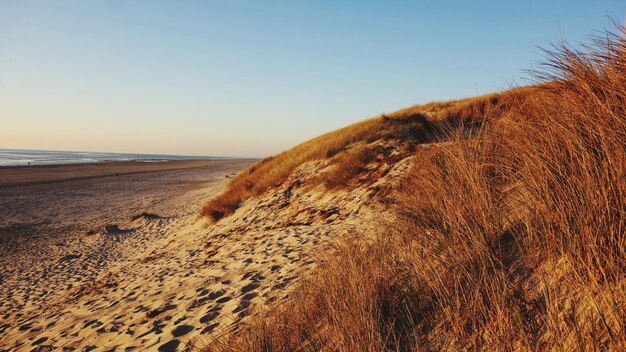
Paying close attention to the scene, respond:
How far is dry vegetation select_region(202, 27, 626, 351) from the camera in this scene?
210 centimetres

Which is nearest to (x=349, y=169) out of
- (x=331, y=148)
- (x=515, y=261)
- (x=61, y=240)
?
(x=331, y=148)

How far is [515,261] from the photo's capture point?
106 inches

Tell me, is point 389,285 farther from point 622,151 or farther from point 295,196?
point 295,196

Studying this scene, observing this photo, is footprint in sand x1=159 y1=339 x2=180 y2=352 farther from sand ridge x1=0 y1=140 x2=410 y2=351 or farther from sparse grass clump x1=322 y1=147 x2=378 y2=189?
sparse grass clump x1=322 y1=147 x2=378 y2=189

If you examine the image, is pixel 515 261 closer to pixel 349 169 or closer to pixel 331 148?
pixel 349 169

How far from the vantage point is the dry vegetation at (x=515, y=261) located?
2.10 meters

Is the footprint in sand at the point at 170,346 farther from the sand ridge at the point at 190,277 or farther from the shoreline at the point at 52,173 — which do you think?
the shoreline at the point at 52,173

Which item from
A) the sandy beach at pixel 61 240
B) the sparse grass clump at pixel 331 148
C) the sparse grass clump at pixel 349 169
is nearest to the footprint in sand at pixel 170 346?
the sandy beach at pixel 61 240

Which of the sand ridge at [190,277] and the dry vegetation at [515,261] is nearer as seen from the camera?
the dry vegetation at [515,261]

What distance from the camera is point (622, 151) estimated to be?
7.71 ft

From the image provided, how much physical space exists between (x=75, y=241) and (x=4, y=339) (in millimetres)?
7856

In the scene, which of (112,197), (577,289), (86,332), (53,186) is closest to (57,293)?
(86,332)

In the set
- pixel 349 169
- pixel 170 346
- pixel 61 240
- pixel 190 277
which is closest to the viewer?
pixel 170 346

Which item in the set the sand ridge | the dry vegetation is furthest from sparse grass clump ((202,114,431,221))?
the dry vegetation
